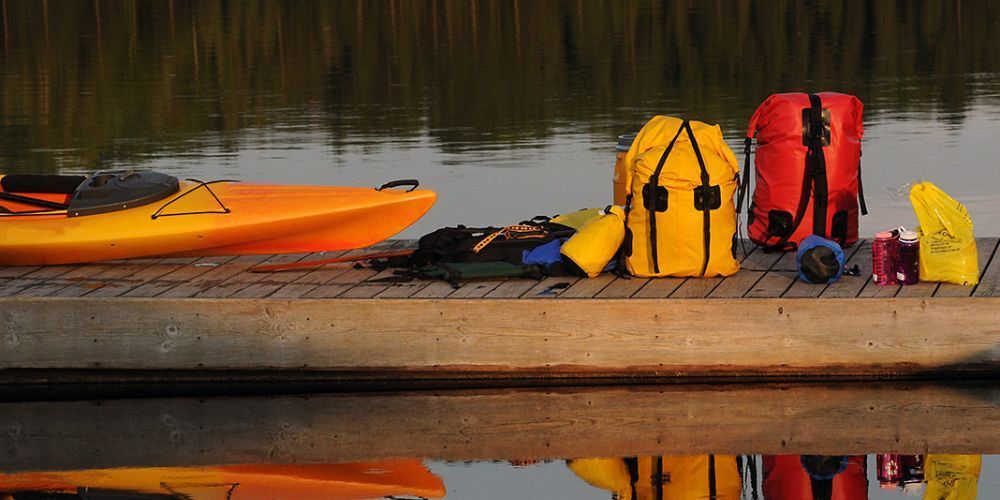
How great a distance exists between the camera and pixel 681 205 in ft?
29.2

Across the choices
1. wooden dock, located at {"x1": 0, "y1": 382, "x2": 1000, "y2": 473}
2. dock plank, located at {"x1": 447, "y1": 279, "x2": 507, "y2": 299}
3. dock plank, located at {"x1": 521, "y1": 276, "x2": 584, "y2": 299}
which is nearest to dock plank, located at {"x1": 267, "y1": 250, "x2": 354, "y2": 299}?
wooden dock, located at {"x1": 0, "y1": 382, "x2": 1000, "y2": 473}

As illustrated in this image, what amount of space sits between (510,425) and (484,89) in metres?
16.0

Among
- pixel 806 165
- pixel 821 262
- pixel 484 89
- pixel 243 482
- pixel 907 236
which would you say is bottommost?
pixel 243 482

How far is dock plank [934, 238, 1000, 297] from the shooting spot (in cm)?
871

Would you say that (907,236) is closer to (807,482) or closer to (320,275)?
(807,482)

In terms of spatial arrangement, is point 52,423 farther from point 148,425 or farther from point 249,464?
point 249,464

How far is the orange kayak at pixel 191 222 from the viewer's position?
983cm

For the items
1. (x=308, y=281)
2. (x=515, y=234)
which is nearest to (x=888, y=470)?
(x=515, y=234)

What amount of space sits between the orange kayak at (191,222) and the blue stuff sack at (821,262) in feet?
6.34

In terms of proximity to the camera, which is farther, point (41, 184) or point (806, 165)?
point (41, 184)

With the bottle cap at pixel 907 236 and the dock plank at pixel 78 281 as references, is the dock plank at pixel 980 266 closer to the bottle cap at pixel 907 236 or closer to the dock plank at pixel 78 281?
the bottle cap at pixel 907 236

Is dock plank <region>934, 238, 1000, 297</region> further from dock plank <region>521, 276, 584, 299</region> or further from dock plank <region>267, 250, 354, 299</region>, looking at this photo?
dock plank <region>267, 250, 354, 299</region>

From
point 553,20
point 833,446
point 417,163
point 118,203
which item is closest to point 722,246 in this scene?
point 833,446

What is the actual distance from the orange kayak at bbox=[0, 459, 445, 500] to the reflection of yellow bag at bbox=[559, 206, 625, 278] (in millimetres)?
1387
